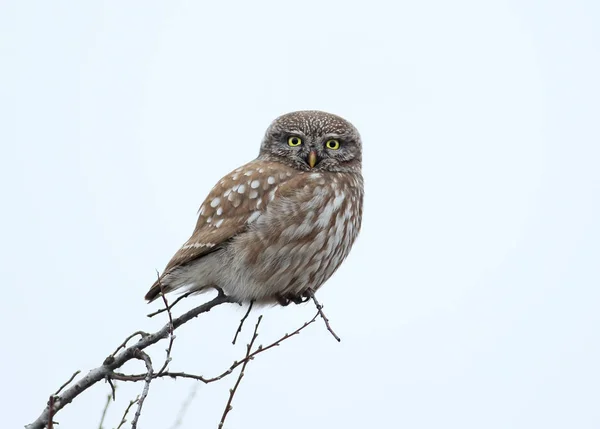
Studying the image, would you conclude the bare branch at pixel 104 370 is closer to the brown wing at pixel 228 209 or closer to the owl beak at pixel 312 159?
the brown wing at pixel 228 209

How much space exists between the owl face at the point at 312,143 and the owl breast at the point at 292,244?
325mm

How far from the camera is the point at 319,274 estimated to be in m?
5.01

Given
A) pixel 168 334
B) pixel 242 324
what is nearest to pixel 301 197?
pixel 242 324

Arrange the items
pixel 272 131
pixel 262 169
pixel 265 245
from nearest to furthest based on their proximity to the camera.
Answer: pixel 265 245 < pixel 262 169 < pixel 272 131

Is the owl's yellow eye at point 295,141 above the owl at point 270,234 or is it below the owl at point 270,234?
above

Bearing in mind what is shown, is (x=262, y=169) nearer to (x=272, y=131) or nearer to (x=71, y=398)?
(x=272, y=131)

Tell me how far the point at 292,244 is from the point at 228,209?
0.46 metres

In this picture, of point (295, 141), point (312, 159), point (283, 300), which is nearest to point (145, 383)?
point (283, 300)

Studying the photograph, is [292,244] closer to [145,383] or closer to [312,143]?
[312,143]

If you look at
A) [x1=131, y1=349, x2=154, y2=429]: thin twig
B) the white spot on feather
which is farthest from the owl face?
[x1=131, y1=349, x2=154, y2=429]: thin twig

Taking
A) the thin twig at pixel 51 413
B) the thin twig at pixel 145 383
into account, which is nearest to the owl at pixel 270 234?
the thin twig at pixel 145 383

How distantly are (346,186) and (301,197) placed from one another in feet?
1.70

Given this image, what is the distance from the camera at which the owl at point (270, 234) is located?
4.74 meters

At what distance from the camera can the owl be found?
4738 millimetres
